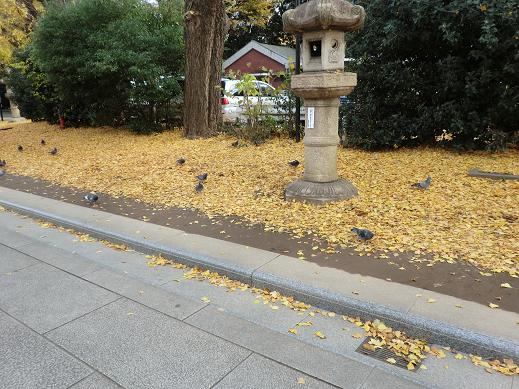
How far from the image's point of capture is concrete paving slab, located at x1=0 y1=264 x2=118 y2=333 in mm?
3535

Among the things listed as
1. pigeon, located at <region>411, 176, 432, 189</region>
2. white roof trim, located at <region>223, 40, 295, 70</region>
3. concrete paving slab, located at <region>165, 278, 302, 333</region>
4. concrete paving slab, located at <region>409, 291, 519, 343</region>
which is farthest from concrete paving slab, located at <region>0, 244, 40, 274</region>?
white roof trim, located at <region>223, 40, 295, 70</region>

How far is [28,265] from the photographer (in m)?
4.70

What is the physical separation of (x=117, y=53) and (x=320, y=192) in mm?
8829

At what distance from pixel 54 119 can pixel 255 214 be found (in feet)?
51.0

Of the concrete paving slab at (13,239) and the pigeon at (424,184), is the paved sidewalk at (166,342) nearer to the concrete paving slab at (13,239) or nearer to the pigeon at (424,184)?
the concrete paving slab at (13,239)

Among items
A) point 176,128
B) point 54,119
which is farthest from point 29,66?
point 176,128

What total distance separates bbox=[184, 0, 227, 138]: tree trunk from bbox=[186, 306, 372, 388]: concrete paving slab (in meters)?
8.84

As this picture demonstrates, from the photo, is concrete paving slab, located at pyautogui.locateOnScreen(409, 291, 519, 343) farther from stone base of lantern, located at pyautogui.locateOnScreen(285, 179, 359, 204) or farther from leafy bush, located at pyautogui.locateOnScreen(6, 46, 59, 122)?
leafy bush, located at pyautogui.locateOnScreen(6, 46, 59, 122)

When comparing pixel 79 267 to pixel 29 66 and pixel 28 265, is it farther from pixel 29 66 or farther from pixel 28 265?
pixel 29 66

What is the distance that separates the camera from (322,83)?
18.5 feet

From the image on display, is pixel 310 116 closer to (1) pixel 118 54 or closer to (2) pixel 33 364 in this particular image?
(2) pixel 33 364

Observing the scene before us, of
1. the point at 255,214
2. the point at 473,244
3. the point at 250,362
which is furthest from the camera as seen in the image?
the point at 255,214

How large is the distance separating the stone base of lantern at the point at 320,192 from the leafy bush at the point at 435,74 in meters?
3.17

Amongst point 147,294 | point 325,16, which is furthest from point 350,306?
point 325,16
